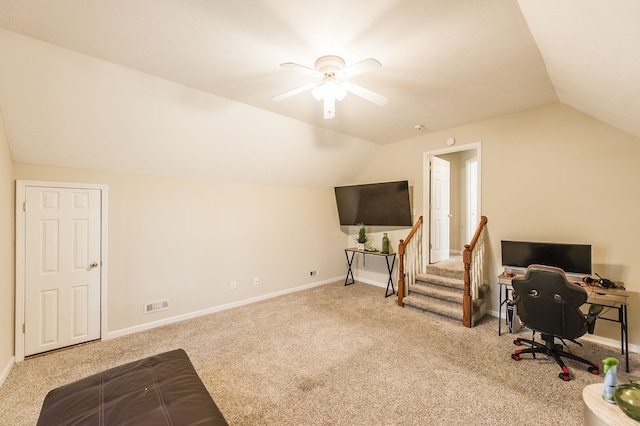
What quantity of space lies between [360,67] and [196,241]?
10.7 feet

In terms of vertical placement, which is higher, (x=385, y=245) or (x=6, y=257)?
(x=6, y=257)

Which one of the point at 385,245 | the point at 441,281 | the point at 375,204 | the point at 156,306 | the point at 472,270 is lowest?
the point at 156,306

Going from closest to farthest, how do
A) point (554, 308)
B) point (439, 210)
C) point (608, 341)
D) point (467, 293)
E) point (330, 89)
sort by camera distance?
point (330, 89) → point (554, 308) → point (608, 341) → point (467, 293) → point (439, 210)

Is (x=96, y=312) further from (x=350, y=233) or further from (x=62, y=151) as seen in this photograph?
(x=350, y=233)

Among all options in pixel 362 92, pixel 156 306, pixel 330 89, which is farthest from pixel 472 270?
pixel 156 306

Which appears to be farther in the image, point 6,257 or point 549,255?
point 549,255

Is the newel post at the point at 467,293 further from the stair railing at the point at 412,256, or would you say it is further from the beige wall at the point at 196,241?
the beige wall at the point at 196,241

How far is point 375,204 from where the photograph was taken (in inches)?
199

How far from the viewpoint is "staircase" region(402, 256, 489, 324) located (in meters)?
3.66

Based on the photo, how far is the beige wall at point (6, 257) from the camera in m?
2.38

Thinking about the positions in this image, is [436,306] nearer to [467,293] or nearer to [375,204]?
[467,293]

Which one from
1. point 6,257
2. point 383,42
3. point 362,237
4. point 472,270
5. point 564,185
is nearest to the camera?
point 383,42

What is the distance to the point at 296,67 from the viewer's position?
1907 mm

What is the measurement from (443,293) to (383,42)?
11.3ft
